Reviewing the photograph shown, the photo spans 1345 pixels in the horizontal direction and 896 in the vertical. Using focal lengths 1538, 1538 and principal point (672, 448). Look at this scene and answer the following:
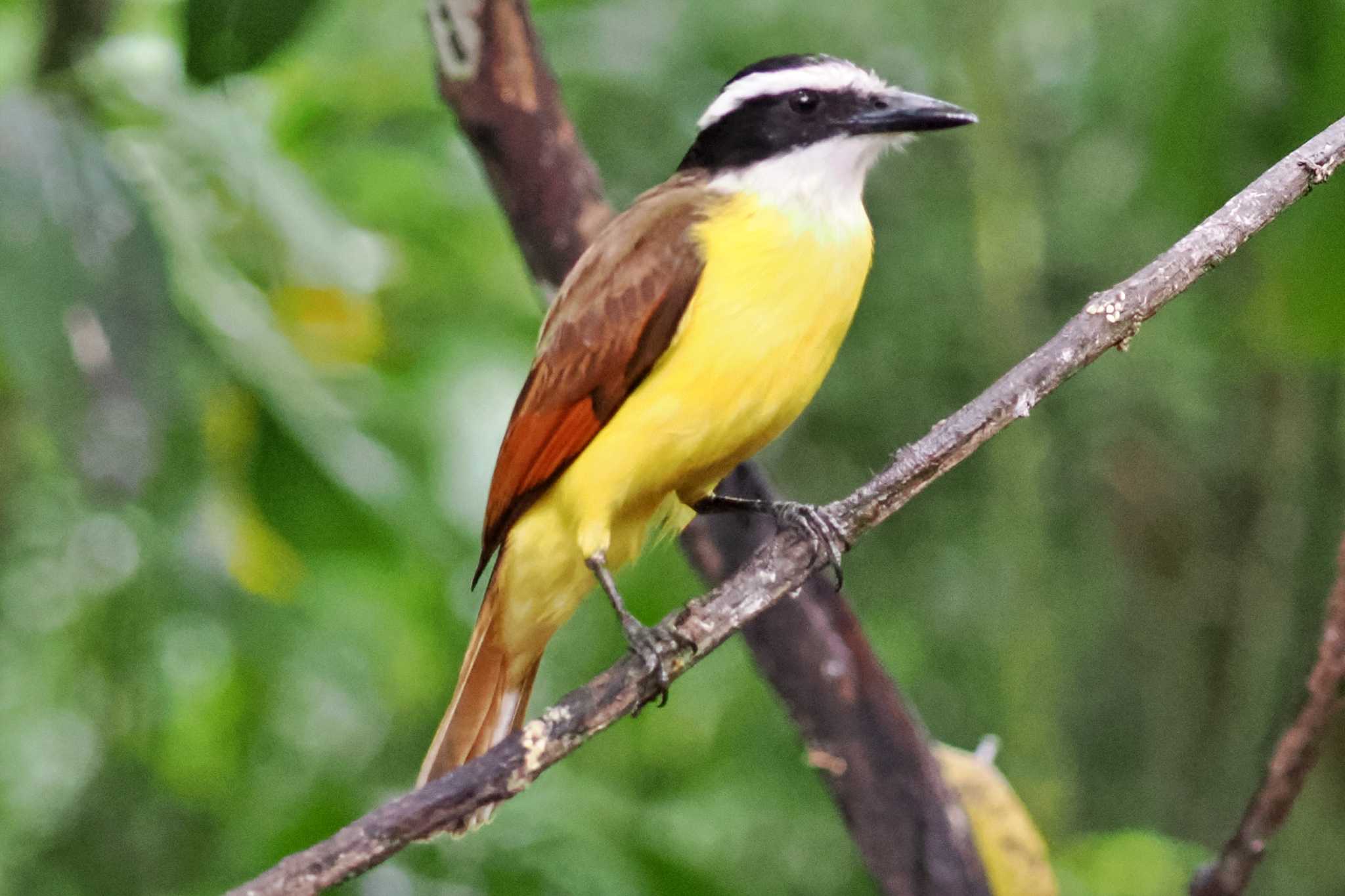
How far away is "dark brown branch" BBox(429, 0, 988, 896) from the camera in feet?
7.17

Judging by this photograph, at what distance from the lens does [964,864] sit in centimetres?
217

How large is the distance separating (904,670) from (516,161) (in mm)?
1359

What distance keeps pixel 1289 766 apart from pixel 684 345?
0.88m

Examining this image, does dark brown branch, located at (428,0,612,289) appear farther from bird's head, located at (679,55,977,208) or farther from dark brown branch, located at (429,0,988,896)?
bird's head, located at (679,55,977,208)

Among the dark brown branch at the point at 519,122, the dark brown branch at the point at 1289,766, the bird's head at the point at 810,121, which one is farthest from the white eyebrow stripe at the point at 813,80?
the dark brown branch at the point at 1289,766

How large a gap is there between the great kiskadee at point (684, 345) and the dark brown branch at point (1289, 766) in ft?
1.85

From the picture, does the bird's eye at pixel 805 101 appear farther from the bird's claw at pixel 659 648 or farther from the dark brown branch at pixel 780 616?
the bird's claw at pixel 659 648

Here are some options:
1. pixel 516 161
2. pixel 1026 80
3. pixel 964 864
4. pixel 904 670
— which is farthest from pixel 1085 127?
pixel 964 864

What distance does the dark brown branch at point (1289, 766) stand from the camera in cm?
171

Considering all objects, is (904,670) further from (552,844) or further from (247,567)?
(247,567)

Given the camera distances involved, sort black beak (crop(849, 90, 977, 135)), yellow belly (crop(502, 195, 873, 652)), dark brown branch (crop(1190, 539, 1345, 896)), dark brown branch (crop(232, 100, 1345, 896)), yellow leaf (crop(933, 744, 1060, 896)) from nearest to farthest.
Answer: dark brown branch (crop(232, 100, 1345, 896))
dark brown branch (crop(1190, 539, 1345, 896))
yellow belly (crop(502, 195, 873, 652))
black beak (crop(849, 90, 977, 135))
yellow leaf (crop(933, 744, 1060, 896))

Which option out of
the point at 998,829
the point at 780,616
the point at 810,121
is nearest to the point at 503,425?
the point at 780,616

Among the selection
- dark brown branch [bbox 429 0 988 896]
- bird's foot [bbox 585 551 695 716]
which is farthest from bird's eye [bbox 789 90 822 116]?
bird's foot [bbox 585 551 695 716]

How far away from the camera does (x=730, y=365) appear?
1.92 metres
